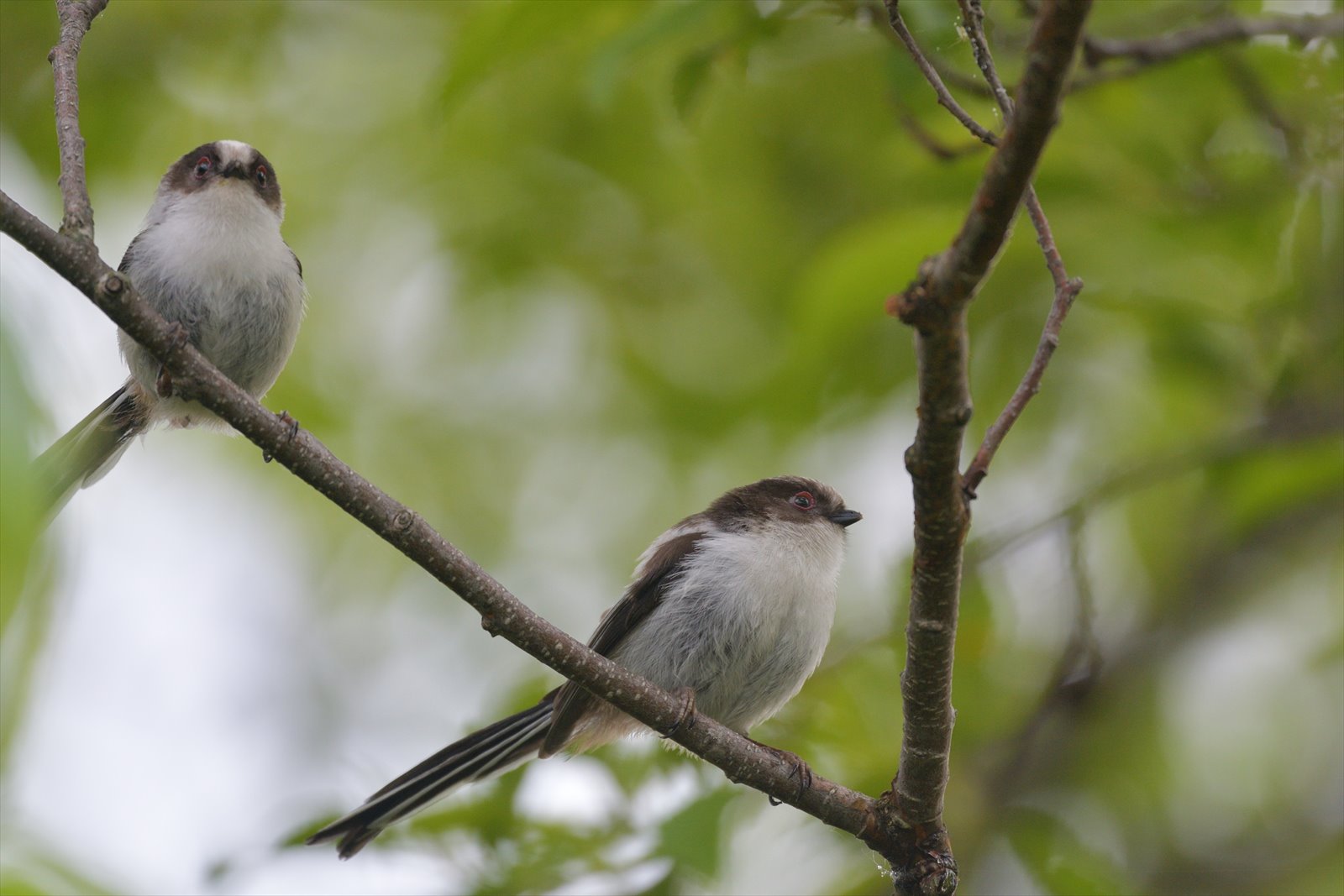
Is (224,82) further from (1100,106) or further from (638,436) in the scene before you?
(1100,106)

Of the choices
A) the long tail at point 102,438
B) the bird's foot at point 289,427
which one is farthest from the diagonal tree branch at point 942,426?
the long tail at point 102,438

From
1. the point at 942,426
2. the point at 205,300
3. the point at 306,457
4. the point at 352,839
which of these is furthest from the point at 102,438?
the point at 942,426

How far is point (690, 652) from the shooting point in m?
4.44

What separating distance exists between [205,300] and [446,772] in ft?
5.72

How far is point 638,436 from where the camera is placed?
312 inches

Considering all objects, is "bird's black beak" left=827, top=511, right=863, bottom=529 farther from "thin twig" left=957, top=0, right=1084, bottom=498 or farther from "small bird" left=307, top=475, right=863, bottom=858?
"thin twig" left=957, top=0, right=1084, bottom=498

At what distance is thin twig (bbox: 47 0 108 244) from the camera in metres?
2.41

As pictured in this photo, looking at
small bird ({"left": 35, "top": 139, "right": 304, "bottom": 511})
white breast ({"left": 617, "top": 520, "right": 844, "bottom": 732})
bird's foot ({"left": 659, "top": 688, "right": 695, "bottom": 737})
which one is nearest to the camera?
bird's foot ({"left": 659, "top": 688, "right": 695, "bottom": 737})

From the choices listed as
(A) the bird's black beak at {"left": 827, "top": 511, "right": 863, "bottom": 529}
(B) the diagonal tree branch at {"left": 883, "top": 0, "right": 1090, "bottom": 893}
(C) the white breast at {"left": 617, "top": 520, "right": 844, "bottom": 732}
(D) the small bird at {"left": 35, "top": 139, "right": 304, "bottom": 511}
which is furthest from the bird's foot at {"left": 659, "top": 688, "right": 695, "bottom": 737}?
(A) the bird's black beak at {"left": 827, "top": 511, "right": 863, "bottom": 529}

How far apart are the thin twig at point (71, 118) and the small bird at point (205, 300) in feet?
3.66

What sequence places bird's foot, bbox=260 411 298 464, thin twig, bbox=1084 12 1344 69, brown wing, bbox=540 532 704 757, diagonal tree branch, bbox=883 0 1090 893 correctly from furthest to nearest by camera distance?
brown wing, bbox=540 532 704 757 < thin twig, bbox=1084 12 1344 69 < bird's foot, bbox=260 411 298 464 < diagonal tree branch, bbox=883 0 1090 893

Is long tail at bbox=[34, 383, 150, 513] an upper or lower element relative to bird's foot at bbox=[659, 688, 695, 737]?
upper

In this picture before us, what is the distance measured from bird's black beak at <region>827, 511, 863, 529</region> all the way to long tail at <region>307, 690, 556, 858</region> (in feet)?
4.64

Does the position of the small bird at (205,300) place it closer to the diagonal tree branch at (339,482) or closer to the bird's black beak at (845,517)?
the diagonal tree branch at (339,482)
